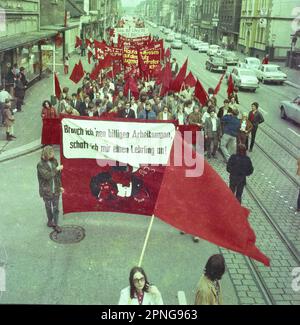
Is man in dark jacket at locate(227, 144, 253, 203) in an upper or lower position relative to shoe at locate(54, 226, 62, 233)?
upper

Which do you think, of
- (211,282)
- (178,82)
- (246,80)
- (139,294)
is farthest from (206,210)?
(246,80)

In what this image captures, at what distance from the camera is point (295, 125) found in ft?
62.7

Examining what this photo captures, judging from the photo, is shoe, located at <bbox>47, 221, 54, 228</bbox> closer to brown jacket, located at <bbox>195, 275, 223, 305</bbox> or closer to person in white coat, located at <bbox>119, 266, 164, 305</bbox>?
person in white coat, located at <bbox>119, 266, 164, 305</bbox>

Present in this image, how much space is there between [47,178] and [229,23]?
6528cm

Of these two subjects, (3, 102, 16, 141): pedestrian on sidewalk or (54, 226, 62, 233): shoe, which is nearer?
(54, 226, 62, 233): shoe

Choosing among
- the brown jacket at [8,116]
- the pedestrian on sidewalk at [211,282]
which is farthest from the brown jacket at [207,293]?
the brown jacket at [8,116]

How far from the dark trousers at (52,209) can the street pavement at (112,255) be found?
290mm

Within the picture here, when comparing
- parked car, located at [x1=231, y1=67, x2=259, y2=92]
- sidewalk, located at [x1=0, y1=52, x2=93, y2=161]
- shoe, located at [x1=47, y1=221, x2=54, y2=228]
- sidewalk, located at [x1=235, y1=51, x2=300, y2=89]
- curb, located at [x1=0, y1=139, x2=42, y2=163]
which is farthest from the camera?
sidewalk, located at [x1=235, y1=51, x2=300, y2=89]

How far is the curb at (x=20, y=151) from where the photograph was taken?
12.8m

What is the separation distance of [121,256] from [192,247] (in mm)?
1303

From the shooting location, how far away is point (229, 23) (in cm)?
6844

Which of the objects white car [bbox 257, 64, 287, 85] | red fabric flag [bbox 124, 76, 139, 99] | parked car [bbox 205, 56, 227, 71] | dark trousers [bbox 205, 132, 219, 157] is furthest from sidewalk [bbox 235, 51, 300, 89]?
dark trousers [bbox 205, 132, 219, 157]

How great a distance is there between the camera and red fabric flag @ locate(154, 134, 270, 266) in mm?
4742
